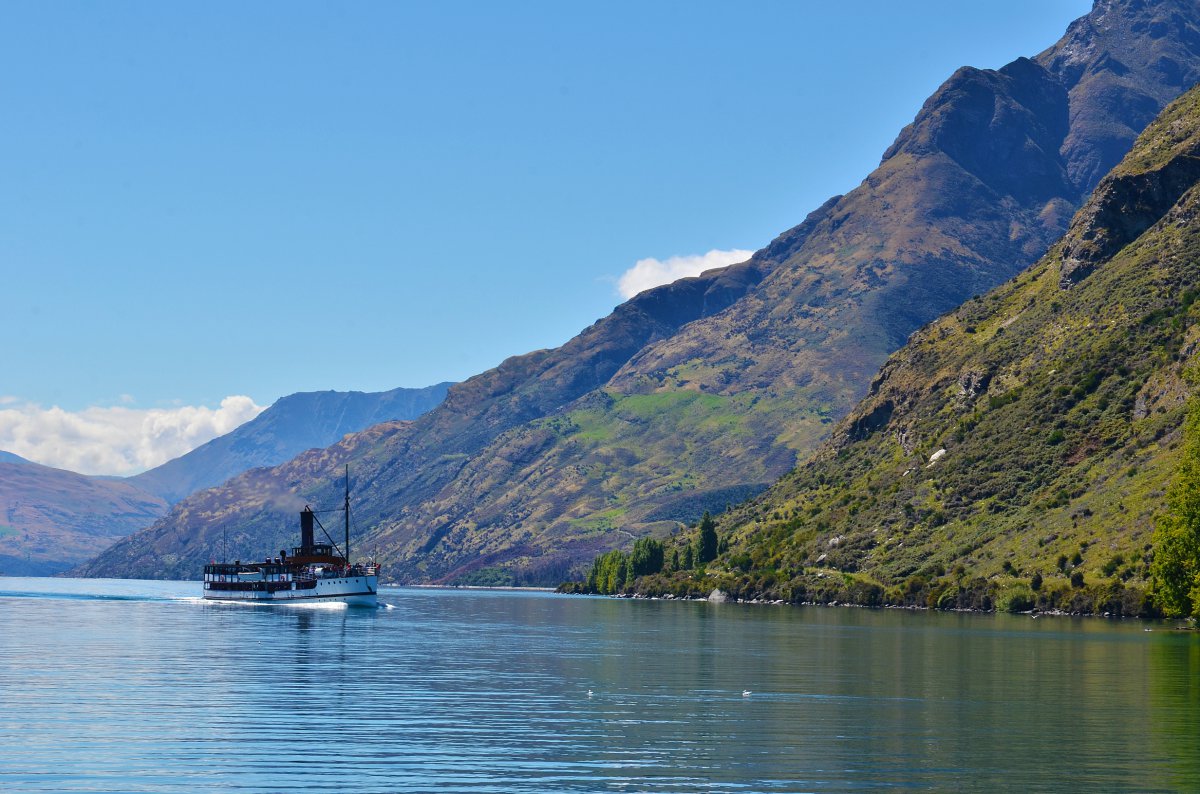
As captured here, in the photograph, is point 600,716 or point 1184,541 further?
point 1184,541

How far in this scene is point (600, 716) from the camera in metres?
79.2

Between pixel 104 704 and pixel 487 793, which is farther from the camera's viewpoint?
pixel 104 704

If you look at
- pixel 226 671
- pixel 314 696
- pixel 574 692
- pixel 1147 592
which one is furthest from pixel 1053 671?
pixel 1147 592

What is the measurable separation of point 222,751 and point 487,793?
55.3 ft

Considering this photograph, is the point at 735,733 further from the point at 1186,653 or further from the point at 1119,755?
the point at 1186,653

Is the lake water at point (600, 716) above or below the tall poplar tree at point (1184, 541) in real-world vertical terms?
below

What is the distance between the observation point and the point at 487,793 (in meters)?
54.5

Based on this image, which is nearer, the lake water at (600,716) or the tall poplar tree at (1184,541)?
the lake water at (600,716)

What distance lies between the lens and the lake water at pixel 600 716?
58531 mm

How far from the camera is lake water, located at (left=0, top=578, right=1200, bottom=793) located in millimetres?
58531

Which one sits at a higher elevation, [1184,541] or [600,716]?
[1184,541]

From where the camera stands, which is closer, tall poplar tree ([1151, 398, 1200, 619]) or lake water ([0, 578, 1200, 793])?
lake water ([0, 578, 1200, 793])

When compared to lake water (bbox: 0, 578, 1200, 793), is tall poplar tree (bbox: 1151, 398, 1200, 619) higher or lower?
higher

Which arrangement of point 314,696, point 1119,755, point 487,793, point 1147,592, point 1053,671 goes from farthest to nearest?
1. point 1147,592
2. point 1053,671
3. point 314,696
4. point 1119,755
5. point 487,793
